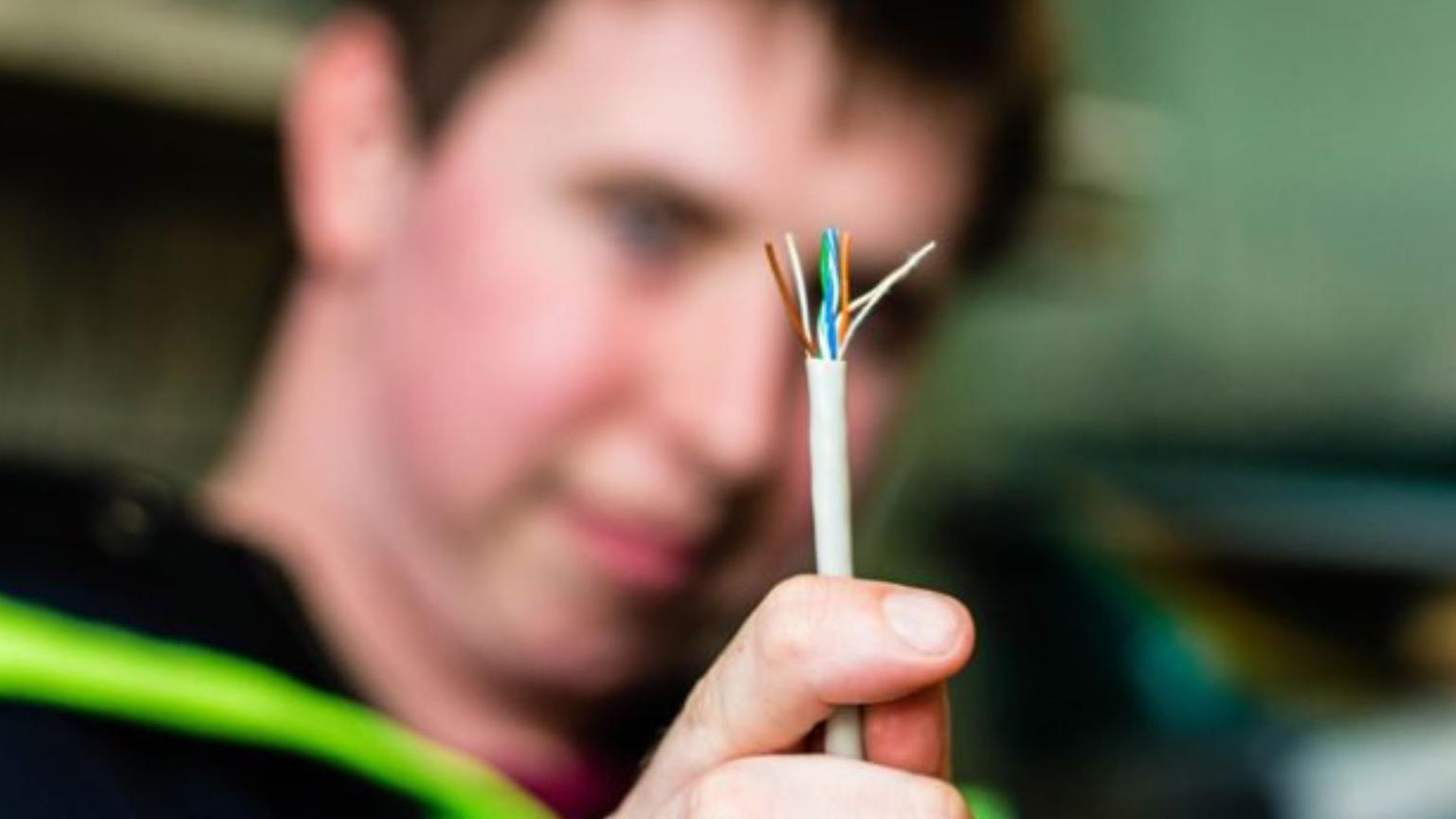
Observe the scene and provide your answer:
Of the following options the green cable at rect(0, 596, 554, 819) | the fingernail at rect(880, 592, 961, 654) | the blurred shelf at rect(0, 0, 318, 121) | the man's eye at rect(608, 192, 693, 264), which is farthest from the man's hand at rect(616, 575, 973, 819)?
the blurred shelf at rect(0, 0, 318, 121)

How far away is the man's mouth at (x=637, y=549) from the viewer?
37 centimetres

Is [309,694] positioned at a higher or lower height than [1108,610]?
higher

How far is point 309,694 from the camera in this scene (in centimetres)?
29

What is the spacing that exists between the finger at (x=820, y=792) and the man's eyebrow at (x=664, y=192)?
0.25 metres

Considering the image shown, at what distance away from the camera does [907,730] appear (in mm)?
149

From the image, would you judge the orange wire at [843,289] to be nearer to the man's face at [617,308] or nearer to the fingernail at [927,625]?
the fingernail at [927,625]

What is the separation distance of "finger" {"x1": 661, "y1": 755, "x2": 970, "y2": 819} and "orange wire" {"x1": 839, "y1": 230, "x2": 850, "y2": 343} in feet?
0.12

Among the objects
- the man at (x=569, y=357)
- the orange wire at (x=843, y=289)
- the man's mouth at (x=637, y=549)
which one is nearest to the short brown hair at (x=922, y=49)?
the man at (x=569, y=357)

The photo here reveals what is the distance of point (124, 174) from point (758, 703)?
0.48 meters

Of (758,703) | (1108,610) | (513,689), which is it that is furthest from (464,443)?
(1108,610)

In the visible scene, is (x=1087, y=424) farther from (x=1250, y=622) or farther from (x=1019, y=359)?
(x=1250, y=622)

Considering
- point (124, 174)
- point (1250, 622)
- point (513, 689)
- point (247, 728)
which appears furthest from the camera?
point (1250, 622)

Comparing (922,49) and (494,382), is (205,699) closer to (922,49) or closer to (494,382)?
(494,382)

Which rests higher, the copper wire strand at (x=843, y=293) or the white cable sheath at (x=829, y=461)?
the copper wire strand at (x=843, y=293)
